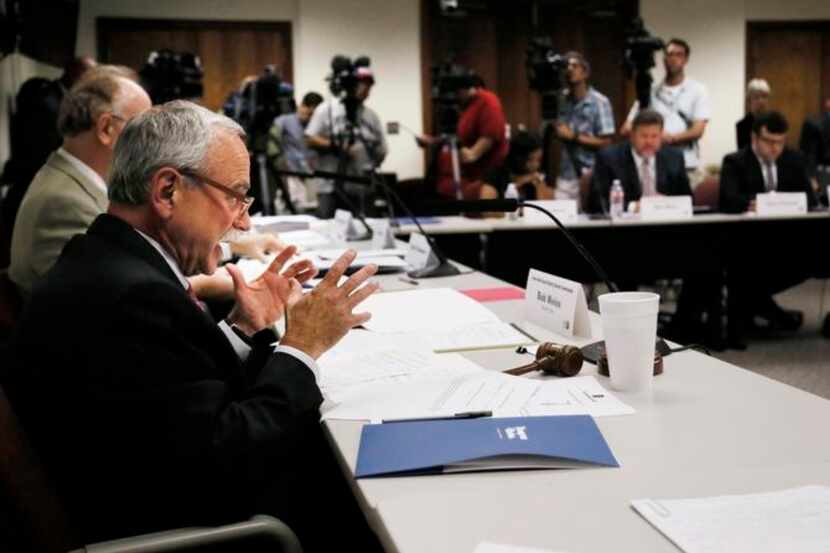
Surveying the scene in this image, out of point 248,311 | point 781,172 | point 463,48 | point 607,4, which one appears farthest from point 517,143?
point 248,311

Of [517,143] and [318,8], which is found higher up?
[318,8]

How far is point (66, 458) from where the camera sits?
1.12 metres

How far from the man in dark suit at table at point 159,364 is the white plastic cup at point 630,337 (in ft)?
1.14

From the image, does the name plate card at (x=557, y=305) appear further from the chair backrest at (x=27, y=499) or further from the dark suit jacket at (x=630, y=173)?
the dark suit jacket at (x=630, y=173)

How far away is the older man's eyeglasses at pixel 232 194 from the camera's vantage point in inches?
50.7

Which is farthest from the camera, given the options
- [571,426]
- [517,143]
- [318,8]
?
[318,8]

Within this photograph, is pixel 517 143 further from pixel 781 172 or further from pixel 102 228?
pixel 102 228

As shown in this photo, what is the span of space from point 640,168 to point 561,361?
141 inches

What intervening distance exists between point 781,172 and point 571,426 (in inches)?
163

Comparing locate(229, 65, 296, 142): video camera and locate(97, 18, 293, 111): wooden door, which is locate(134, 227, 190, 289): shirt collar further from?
locate(97, 18, 293, 111): wooden door

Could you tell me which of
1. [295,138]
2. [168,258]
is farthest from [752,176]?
[168,258]

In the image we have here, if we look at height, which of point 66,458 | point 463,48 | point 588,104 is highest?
point 463,48

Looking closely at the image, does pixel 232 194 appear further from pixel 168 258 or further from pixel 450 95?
pixel 450 95

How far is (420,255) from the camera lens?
8.30 ft
